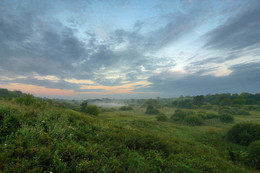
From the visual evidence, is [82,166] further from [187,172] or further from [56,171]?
[187,172]

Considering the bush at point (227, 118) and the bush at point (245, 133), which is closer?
the bush at point (245, 133)

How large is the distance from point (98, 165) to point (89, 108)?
5762cm

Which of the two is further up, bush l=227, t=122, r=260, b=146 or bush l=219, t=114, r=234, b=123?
bush l=227, t=122, r=260, b=146

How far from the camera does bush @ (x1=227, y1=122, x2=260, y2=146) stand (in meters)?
19.1

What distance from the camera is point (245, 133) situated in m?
20.0

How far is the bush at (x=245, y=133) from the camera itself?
19141mm

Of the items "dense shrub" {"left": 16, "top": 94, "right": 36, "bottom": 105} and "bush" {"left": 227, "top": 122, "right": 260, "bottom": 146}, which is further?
"bush" {"left": 227, "top": 122, "right": 260, "bottom": 146}

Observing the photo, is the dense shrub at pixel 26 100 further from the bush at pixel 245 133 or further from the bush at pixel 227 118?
the bush at pixel 227 118

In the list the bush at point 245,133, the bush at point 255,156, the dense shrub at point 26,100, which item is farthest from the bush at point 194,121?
the dense shrub at point 26,100

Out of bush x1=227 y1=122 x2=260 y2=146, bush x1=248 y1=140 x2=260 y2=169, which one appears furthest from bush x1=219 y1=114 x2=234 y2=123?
bush x1=248 y1=140 x2=260 y2=169

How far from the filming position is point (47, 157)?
11.5 feet

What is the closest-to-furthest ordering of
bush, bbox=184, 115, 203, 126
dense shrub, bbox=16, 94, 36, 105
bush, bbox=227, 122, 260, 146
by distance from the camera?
dense shrub, bbox=16, 94, 36, 105
bush, bbox=227, 122, 260, 146
bush, bbox=184, 115, 203, 126

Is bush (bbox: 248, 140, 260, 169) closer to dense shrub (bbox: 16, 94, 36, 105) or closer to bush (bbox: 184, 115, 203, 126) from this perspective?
dense shrub (bbox: 16, 94, 36, 105)

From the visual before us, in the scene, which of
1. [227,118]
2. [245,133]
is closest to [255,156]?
[245,133]
